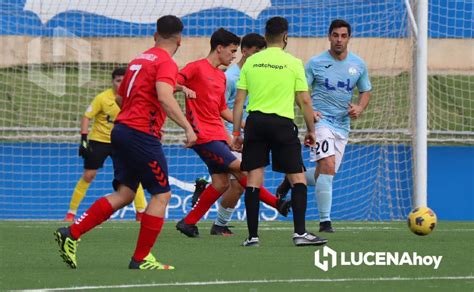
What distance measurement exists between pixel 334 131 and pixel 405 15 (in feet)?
14.9

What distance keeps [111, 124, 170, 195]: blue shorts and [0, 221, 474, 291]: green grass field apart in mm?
622

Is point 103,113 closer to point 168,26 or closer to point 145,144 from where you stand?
point 168,26

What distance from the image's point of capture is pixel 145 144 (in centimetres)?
811

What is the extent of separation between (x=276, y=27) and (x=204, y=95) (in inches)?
62.3

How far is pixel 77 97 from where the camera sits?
71.3ft

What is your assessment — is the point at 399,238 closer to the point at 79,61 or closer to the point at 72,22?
the point at 72,22

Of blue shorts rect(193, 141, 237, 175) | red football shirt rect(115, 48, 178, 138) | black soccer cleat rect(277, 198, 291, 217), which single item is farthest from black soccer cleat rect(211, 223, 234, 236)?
red football shirt rect(115, 48, 178, 138)

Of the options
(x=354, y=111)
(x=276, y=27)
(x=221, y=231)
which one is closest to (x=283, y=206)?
(x=221, y=231)

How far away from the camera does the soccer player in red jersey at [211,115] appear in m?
11.1

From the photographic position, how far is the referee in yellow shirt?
9.93 m

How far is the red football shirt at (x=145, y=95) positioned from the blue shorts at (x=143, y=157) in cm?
6

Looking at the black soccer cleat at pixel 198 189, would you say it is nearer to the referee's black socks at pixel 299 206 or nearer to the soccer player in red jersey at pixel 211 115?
the soccer player in red jersey at pixel 211 115

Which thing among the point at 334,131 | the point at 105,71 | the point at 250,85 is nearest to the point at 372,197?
the point at 334,131

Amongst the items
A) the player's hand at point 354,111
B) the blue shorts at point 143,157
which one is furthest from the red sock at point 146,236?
the player's hand at point 354,111
